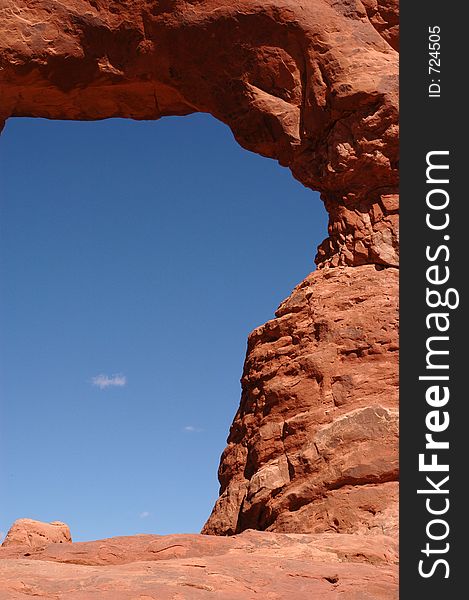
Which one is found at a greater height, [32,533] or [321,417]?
[321,417]

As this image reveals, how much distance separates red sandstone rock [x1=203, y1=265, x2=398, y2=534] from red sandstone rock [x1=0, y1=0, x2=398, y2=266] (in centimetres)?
74

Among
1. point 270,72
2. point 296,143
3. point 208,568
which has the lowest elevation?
point 208,568

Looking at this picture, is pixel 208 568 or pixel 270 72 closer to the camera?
pixel 208 568

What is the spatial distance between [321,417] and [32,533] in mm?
5424

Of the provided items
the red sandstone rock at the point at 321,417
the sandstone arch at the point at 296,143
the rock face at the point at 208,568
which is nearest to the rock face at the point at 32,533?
the red sandstone rock at the point at 321,417

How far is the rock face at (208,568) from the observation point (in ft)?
21.4

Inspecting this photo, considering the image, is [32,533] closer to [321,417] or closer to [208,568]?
[321,417]

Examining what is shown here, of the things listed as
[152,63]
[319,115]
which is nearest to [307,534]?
[319,115]

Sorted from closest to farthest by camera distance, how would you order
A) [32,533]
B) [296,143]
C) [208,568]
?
[208,568]
[296,143]
[32,533]

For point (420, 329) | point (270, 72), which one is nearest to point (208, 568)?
point (420, 329)

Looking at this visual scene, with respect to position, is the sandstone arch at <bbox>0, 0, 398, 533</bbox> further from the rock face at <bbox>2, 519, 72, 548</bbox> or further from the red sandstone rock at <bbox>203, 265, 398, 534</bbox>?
the rock face at <bbox>2, 519, 72, 548</bbox>

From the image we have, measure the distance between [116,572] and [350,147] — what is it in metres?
6.42

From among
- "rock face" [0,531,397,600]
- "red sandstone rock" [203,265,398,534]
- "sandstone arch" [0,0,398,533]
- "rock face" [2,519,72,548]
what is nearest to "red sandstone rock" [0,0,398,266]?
"sandstone arch" [0,0,398,533]

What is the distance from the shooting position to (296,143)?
12.0 meters
